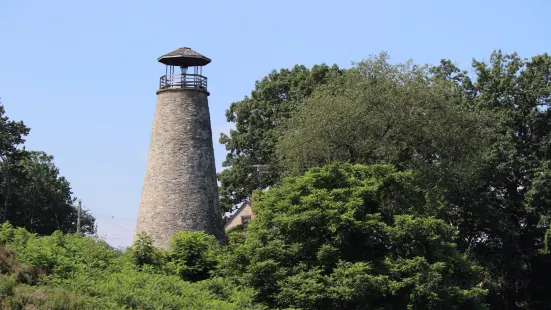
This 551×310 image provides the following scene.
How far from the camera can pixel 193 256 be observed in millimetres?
33312

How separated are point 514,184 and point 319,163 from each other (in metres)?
15.2

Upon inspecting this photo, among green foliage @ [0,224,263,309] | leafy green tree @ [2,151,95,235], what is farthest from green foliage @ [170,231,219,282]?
leafy green tree @ [2,151,95,235]

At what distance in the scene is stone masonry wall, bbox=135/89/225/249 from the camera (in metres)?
39.4

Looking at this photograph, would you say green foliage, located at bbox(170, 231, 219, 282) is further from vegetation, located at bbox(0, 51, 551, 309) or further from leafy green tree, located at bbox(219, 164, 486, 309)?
leafy green tree, located at bbox(219, 164, 486, 309)

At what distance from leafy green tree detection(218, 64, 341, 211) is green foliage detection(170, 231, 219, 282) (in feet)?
58.6

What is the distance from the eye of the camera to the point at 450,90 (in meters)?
43.0

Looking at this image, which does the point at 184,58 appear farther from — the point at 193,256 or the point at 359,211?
the point at 359,211

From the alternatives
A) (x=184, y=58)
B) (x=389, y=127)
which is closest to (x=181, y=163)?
(x=184, y=58)

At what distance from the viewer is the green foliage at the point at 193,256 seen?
32688 mm

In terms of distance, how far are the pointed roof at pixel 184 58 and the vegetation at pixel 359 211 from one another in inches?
229

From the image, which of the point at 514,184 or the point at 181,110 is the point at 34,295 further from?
the point at 514,184

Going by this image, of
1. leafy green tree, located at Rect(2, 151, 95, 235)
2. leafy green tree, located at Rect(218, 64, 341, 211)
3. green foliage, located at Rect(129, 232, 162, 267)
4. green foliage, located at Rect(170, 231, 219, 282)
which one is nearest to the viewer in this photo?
green foliage, located at Rect(129, 232, 162, 267)

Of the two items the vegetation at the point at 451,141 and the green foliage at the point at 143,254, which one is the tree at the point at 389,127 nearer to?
the vegetation at the point at 451,141

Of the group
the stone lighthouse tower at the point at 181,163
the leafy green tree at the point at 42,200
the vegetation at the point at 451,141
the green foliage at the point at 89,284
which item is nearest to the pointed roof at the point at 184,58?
the stone lighthouse tower at the point at 181,163
